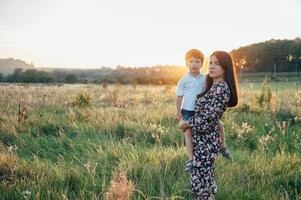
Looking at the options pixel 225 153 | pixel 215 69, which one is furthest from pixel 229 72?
pixel 225 153

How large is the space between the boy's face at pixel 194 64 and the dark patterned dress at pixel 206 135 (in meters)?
0.47

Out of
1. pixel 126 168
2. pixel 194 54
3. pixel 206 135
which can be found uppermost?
pixel 194 54

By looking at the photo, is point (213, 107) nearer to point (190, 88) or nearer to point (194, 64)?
point (190, 88)

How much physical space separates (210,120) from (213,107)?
0.13 metres

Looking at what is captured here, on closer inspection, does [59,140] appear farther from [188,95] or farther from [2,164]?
[188,95]

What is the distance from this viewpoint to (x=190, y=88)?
145 inches

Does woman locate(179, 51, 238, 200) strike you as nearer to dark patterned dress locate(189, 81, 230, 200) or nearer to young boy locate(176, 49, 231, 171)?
dark patterned dress locate(189, 81, 230, 200)

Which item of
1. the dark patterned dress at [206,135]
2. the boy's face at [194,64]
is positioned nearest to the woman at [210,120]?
the dark patterned dress at [206,135]

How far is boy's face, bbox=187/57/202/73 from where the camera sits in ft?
12.1

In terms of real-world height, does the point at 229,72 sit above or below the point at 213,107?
above

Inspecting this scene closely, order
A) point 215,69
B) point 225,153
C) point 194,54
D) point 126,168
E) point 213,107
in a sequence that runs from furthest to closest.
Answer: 1. point 126,168
2. point 194,54
3. point 225,153
4. point 215,69
5. point 213,107

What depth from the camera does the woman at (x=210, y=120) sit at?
10.5 feet

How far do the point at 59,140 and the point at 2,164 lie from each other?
5.13 feet

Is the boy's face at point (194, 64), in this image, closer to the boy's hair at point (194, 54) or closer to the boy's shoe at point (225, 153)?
the boy's hair at point (194, 54)
